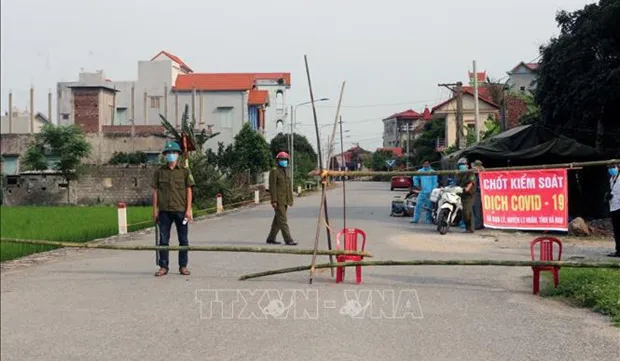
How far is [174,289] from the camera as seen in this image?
821 centimetres

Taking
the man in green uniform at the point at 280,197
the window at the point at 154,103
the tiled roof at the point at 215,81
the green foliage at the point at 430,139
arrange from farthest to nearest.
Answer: the green foliage at the point at 430,139
the window at the point at 154,103
the tiled roof at the point at 215,81
the man in green uniform at the point at 280,197

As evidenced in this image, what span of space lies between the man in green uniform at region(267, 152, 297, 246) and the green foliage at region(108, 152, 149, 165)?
29.5m

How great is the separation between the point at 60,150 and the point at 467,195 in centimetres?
2494

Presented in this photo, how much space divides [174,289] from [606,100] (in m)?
13.0

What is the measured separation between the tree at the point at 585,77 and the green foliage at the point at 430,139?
42.0 meters

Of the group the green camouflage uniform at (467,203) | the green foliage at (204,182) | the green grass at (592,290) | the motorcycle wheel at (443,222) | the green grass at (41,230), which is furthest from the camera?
the green foliage at (204,182)

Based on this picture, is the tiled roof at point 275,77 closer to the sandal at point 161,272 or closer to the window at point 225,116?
the window at point 225,116

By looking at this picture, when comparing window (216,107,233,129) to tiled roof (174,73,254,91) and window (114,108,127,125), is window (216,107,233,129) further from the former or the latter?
window (114,108,127,125)

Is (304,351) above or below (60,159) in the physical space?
below

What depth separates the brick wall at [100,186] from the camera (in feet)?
112

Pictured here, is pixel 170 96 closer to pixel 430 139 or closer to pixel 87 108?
pixel 87 108

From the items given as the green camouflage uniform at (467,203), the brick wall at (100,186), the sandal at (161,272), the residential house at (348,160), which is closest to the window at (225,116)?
the residential house at (348,160)

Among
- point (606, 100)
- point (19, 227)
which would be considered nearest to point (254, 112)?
point (606, 100)

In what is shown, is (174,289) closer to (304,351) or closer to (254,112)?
(304,351)
